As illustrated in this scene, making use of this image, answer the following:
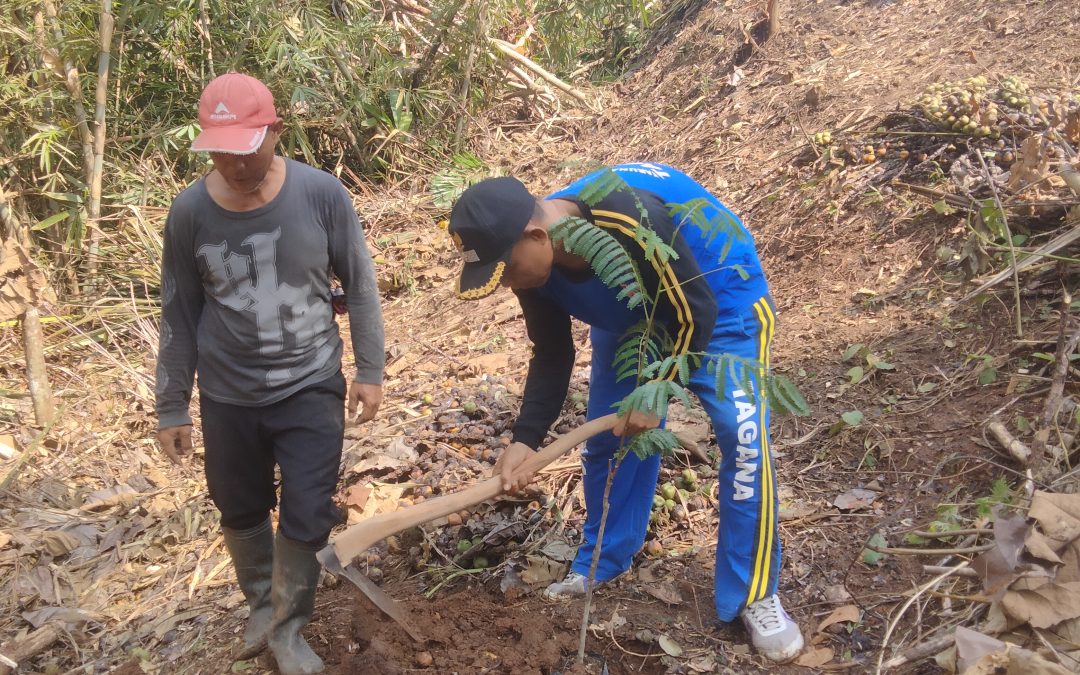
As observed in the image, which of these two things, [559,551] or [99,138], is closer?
[559,551]

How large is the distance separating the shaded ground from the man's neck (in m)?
1.41

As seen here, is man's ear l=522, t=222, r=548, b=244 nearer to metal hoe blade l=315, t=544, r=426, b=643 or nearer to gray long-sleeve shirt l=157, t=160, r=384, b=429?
gray long-sleeve shirt l=157, t=160, r=384, b=429

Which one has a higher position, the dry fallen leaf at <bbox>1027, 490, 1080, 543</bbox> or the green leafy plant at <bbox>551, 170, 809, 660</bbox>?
the green leafy plant at <bbox>551, 170, 809, 660</bbox>

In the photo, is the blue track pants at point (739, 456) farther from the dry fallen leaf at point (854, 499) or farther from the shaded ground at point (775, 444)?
the dry fallen leaf at point (854, 499)

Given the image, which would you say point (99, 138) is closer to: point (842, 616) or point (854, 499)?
point (854, 499)

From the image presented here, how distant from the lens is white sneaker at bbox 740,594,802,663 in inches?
100

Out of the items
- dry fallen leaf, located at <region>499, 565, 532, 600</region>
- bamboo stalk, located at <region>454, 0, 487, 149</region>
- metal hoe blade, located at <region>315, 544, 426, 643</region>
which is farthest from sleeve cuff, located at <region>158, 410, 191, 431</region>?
bamboo stalk, located at <region>454, 0, 487, 149</region>

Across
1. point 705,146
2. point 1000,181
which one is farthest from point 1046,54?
point 705,146

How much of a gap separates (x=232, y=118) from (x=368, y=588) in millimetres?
1417

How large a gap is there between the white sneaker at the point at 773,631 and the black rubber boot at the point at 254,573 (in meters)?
Answer: 1.56

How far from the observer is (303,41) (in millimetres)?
6844

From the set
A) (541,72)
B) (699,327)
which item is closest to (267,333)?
(699,327)

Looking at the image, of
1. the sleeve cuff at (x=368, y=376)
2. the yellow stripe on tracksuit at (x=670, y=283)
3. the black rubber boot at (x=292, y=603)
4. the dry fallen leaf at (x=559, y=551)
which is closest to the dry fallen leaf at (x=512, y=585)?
the dry fallen leaf at (x=559, y=551)

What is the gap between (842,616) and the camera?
269 centimetres
